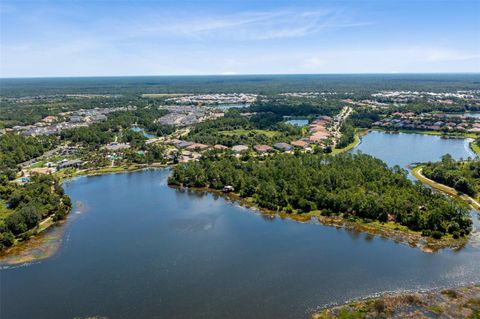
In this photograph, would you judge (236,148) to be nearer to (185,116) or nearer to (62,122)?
(185,116)

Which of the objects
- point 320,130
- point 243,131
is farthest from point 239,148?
point 320,130

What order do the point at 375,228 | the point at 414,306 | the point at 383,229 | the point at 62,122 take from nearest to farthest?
1. the point at 414,306
2. the point at 383,229
3. the point at 375,228
4. the point at 62,122

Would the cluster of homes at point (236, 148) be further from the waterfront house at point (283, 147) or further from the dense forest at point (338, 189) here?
Result: the dense forest at point (338, 189)

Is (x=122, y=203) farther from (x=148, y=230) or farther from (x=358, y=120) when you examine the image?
(x=358, y=120)

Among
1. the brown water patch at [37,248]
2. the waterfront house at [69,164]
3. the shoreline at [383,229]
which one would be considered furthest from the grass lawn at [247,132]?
the brown water patch at [37,248]

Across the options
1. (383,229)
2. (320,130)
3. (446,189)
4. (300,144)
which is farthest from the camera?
(320,130)
